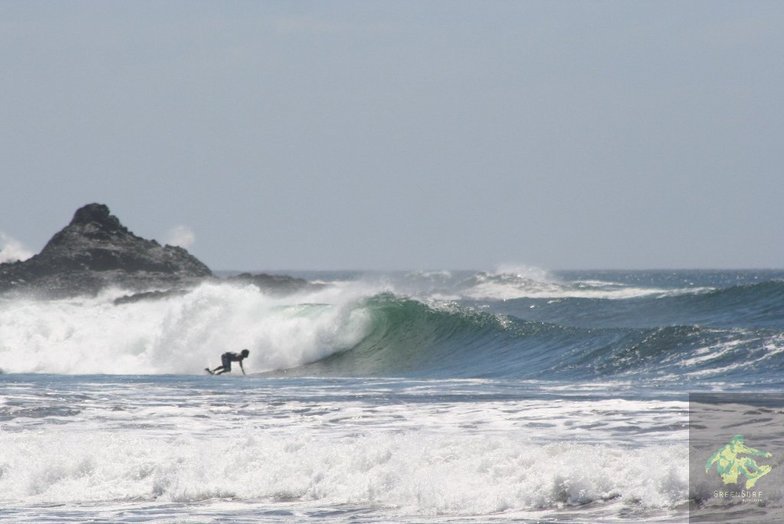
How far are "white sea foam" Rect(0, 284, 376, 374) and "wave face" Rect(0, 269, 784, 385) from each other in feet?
0.15

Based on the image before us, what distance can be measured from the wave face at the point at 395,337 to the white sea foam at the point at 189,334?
0.05 m

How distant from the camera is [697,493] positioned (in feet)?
38.5

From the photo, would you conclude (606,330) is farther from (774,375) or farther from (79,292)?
(79,292)

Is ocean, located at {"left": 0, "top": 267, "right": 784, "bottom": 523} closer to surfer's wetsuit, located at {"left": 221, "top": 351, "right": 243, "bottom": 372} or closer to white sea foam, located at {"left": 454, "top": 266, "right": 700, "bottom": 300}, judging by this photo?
surfer's wetsuit, located at {"left": 221, "top": 351, "right": 243, "bottom": 372}

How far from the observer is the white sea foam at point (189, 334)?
105ft

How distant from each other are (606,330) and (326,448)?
48.1ft

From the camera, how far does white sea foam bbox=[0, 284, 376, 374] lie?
31953 millimetres

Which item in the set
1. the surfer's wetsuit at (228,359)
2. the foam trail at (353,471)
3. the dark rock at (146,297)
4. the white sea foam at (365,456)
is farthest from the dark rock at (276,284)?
the foam trail at (353,471)

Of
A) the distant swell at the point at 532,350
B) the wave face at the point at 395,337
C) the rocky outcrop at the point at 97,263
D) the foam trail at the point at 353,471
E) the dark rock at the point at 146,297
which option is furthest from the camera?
the rocky outcrop at the point at 97,263

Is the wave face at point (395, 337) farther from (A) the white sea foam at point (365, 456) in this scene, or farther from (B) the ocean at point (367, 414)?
(A) the white sea foam at point (365, 456)

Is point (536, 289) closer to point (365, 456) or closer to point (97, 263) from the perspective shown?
point (97, 263)

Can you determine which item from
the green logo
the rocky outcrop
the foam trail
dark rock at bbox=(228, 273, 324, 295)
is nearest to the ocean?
the foam trail

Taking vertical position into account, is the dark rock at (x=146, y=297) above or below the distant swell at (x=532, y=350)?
above

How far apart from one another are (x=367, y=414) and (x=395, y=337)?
49.8 ft
